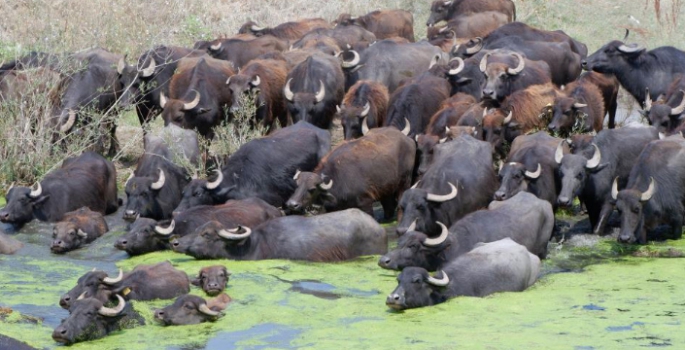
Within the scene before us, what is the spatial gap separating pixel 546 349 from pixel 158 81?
11.5 metres

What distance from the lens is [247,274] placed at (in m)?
13.9

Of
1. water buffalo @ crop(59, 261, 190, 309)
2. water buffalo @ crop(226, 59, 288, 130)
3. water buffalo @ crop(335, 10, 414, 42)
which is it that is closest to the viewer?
water buffalo @ crop(59, 261, 190, 309)

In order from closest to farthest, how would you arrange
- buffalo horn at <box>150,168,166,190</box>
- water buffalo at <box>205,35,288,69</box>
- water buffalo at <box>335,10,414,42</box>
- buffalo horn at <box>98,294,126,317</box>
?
buffalo horn at <box>98,294,126,317</box>
buffalo horn at <box>150,168,166,190</box>
water buffalo at <box>205,35,288,69</box>
water buffalo at <box>335,10,414,42</box>

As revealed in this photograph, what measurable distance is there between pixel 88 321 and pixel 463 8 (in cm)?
1684

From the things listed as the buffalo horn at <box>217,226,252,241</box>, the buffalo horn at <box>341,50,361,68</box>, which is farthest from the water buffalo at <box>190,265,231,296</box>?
the buffalo horn at <box>341,50,361,68</box>

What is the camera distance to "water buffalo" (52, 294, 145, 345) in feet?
37.5

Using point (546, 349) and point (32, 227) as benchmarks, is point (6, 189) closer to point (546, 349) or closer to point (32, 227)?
point (32, 227)

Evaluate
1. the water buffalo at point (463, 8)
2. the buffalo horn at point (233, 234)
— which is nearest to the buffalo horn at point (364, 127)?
the buffalo horn at point (233, 234)

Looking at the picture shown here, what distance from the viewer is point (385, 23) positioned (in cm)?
2616

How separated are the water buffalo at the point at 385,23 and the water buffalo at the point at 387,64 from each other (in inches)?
172

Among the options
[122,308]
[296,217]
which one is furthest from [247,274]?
[122,308]

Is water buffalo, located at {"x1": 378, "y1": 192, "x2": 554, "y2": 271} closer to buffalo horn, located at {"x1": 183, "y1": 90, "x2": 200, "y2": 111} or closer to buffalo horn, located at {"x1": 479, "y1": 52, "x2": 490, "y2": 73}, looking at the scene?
buffalo horn, located at {"x1": 479, "y1": 52, "x2": 490, "y2": 73}

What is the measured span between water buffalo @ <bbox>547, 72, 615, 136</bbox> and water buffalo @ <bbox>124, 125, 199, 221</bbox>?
16.6ft

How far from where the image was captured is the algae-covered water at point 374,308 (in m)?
11.4
